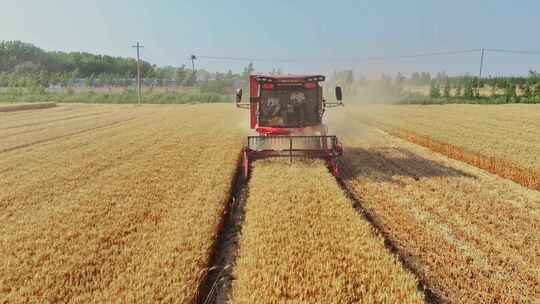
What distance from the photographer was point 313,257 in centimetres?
411

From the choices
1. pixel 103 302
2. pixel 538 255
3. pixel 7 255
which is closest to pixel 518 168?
pixel 538 255

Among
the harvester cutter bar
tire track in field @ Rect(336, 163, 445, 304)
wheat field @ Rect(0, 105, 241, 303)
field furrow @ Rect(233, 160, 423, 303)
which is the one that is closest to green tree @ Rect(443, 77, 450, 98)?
the harvester cutter bar

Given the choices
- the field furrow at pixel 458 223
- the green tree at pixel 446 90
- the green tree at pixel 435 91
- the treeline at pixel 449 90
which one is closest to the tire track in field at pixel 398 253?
the field furrow at pixel 458 223

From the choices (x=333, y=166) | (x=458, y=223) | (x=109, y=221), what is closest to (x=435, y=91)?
(x=333, y=166)

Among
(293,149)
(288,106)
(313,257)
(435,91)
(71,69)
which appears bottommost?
(313,257)

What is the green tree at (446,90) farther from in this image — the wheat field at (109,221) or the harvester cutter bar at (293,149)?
the wheat field at (109,221)

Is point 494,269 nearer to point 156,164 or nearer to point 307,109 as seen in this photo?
point 307,109

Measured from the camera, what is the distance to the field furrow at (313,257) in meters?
3.42

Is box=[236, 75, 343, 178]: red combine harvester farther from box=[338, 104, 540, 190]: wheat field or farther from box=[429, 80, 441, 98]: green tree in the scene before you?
box=[429, 80, 441, 98]: green tree

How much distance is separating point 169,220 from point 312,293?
107 inches

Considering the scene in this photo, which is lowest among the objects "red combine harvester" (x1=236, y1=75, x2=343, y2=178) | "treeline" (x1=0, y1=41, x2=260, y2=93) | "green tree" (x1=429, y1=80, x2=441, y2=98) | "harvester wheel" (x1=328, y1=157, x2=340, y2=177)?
"harvester wheel" (x1=328, y1=157, x2=340, y2=177)

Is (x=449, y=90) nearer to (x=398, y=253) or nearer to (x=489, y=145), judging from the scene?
(x=489, y=145)

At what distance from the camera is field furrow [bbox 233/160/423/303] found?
3418 mm

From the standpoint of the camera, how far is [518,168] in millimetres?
9273
